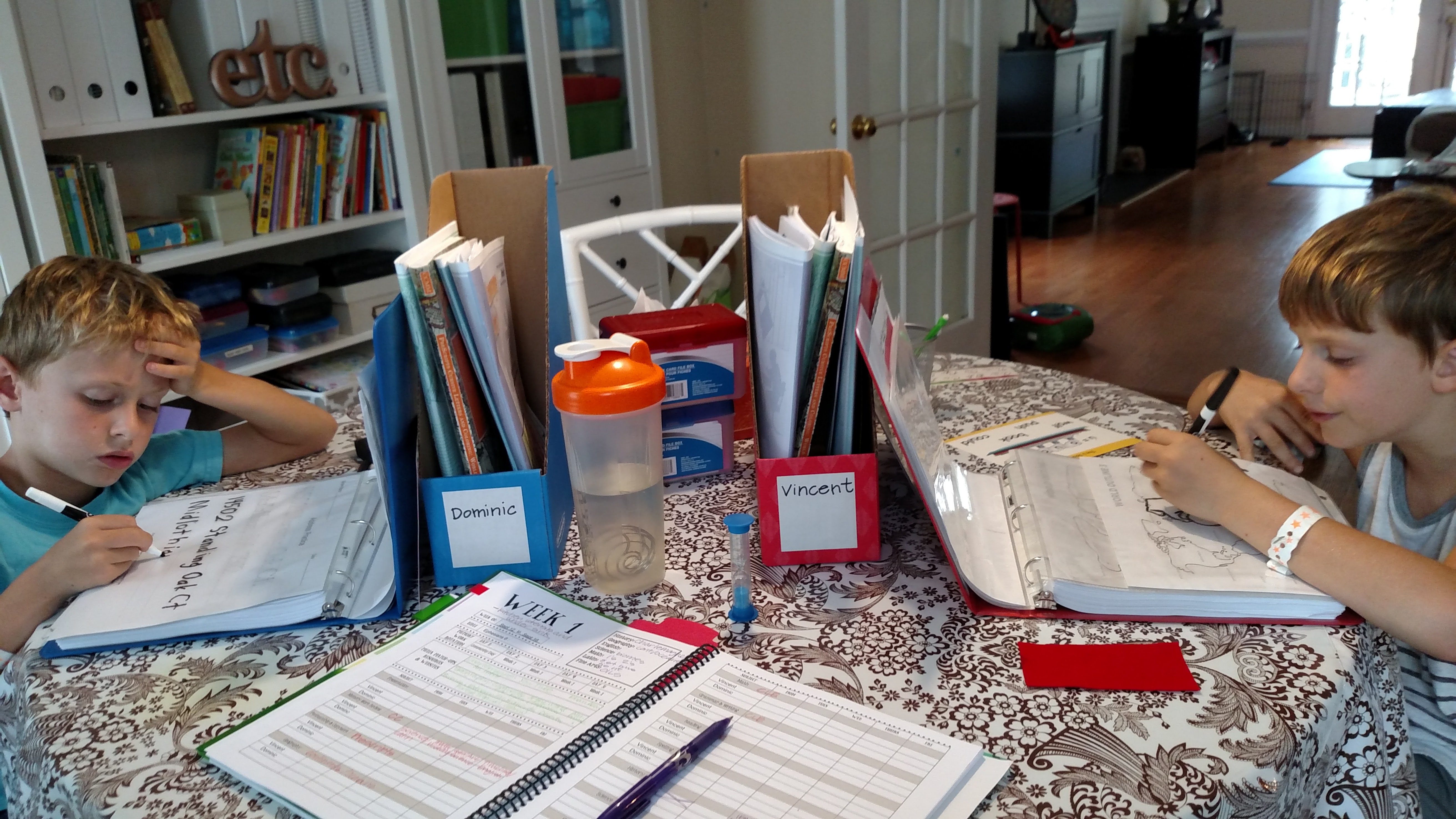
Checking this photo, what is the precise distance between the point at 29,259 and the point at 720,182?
6.53 feet

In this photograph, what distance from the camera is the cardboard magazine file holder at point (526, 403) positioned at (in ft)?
2.95

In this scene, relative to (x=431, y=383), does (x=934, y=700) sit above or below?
below

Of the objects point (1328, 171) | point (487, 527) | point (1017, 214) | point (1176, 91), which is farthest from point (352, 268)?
point (1328, 171)

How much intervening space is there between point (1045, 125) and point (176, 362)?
214 inches

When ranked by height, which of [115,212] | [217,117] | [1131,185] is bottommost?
[1131,185]

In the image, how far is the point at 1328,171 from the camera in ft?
24.2

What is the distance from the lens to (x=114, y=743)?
0.72 metres

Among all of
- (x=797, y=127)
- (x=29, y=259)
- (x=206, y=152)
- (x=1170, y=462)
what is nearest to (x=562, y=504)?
(x=1170, y=462)

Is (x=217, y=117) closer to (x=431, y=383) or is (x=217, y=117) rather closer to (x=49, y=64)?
(x=49, y=64)

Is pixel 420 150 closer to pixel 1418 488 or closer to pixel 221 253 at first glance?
pixel 221 253

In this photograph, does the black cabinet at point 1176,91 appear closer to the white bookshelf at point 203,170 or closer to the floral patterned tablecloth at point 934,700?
the white bookshelf at point 203,170

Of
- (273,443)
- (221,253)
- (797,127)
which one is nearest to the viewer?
(273,443)

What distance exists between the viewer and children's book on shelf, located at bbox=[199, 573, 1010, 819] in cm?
63

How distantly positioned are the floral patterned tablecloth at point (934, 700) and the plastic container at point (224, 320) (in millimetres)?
1476
